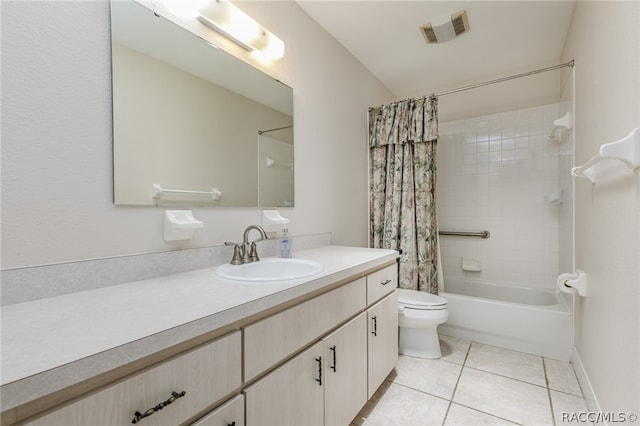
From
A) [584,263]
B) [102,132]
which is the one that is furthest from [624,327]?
[102,132]

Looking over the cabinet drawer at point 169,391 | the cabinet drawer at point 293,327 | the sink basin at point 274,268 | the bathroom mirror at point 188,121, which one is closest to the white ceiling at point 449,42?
the bathroom mirror at point 188,121

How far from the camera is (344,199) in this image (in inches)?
91.1

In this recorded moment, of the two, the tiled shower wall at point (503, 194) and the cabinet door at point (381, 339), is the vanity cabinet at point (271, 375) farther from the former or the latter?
the tiled shower wall at point (503, 194)

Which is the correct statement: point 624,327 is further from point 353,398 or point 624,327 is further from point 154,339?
point 154,339

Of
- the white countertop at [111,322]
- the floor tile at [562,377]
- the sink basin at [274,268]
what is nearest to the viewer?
the white countertop at [111,322]

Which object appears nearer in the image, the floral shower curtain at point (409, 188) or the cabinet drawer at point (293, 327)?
the cabinet drawer at point (293, 327)

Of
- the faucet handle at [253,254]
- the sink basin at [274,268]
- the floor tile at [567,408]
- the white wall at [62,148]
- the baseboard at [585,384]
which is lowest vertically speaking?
the floor tile at [567,408]

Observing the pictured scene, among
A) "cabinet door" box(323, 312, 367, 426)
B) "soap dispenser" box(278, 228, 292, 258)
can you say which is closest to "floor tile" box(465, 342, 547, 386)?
"cabinet door" box(323, 312, 367, 426)

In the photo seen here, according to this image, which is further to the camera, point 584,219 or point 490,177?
point 490,177

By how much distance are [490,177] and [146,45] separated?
3110mm

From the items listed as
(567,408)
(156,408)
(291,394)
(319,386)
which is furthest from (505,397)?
(156,408)

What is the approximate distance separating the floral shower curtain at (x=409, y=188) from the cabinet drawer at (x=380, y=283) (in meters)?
0.66

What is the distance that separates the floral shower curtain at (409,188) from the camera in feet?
7.63

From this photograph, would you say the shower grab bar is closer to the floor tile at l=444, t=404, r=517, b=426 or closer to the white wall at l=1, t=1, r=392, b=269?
the floor tile at l=444, t=404, r=517, b=426
